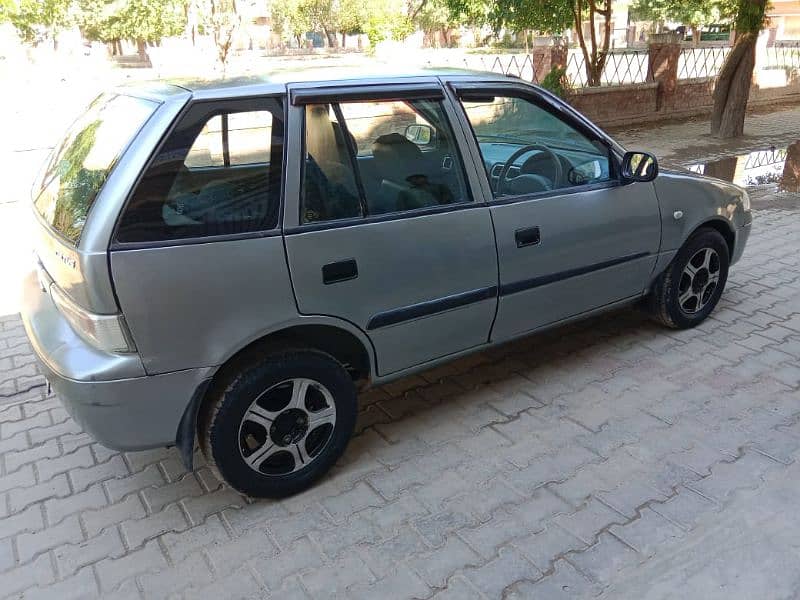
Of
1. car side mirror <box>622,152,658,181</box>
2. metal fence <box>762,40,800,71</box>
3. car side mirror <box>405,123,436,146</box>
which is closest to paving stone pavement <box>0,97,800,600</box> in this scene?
car side mirror <box>622,152,658,181</box>

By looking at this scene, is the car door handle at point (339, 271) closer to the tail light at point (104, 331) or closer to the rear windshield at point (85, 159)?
the tail light at point (104, 331)

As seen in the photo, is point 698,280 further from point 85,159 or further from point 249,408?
point 85,159

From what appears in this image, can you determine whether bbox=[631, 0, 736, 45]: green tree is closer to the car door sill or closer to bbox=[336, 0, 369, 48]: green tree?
bbox=[336, 0, 369, 48]: green tree

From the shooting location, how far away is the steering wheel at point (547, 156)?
342cm

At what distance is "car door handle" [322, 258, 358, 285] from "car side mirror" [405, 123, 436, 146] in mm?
759

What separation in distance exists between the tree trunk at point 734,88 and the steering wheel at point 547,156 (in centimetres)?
935

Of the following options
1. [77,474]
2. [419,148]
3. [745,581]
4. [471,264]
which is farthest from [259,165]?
[745,581]

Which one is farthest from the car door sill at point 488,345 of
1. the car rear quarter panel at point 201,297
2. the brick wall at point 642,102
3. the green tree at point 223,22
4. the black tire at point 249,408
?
the green tree at point 223,22

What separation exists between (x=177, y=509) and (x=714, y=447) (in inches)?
99.6

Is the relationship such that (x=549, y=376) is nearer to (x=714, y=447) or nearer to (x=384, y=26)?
(x=714, y=447)

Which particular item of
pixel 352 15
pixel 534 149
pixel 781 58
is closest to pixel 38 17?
pixel 352 15

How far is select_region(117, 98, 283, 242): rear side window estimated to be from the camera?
7.84 ft

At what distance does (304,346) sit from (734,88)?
11.4 metres

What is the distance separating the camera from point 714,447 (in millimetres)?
3152
